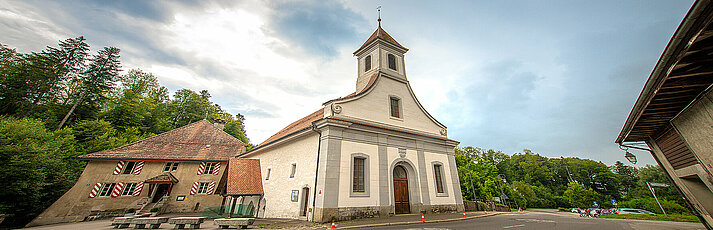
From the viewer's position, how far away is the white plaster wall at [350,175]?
1166cm

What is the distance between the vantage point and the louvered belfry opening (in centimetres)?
608

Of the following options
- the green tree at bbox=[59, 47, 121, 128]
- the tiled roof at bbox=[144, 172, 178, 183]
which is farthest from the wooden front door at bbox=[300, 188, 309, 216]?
the green tree at bbox=[59, 47, 121, 128]

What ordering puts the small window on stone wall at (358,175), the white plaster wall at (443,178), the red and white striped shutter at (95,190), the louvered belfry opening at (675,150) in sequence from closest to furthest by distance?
1. the louvered belfry opening at (675,150)
2. the small window on stone wall at (358,175)
3. the white plaster wall at (443,178)
4. the red and white striped shutter at (95,190)

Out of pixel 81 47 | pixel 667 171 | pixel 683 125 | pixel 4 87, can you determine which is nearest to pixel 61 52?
pixel 81 47

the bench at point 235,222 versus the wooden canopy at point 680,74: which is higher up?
the wooden canopy at point 680,74

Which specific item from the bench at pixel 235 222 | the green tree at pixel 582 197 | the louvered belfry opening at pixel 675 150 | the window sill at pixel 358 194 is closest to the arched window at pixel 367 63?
the window sill at pixel 358 194

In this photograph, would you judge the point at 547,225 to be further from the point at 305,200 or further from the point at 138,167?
the point at 138,167

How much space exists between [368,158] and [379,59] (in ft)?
26.4

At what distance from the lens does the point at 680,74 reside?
3.91 meters

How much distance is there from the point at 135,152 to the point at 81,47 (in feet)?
55.9

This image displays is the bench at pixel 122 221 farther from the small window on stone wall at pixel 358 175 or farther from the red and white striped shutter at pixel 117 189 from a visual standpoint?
the small window on stone wall at pixel 358 175

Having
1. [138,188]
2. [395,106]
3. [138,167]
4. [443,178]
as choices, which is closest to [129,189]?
[138,188]

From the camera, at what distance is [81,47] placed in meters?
26.0

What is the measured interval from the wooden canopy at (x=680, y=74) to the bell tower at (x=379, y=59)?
41.9ft
